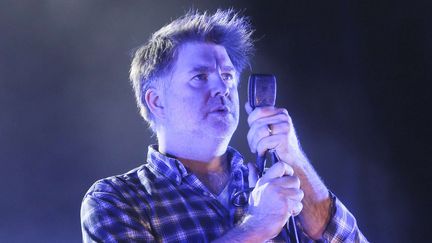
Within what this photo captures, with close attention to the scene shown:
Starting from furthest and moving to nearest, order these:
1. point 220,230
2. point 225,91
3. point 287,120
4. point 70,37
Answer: point 70,37 < point 225,91 < point 220,230 < point 287,120

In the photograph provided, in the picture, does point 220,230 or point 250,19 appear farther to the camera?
point 250,19

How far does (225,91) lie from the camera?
6.01 feet

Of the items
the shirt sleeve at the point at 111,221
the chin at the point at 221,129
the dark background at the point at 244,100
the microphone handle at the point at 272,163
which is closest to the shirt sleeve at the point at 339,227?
the microphone handle at the point at 272,163

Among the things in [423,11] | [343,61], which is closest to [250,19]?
[343,61]

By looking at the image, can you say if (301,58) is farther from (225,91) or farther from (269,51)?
(225,91)

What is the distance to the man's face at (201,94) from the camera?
5.92ft

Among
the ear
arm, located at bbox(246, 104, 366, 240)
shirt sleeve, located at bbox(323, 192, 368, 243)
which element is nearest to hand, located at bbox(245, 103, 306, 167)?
arm, located at bbox(246, 104, 366, 240)

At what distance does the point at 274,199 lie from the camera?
1.29m

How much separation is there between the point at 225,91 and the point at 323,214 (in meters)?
0.54

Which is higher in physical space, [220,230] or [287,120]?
[287,120]

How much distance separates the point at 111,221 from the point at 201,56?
2.33ft

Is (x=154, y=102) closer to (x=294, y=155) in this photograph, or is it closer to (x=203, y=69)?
(x=203, y=69)

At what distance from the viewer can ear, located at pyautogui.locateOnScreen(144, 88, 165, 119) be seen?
6.67ft

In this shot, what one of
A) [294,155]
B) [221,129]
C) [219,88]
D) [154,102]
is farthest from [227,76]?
[294,155]
